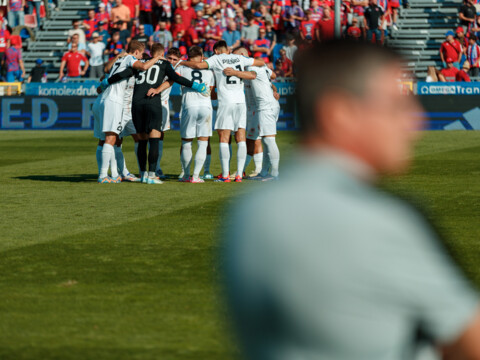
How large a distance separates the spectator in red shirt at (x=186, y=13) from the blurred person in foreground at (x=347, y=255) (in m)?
29.1

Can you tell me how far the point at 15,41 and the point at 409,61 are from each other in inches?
1219

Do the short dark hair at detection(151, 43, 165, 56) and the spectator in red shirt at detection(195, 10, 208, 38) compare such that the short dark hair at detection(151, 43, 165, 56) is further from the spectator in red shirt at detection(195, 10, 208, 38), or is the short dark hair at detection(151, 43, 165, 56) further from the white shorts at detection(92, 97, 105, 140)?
the spectator in red shirt at detection(195, 10, 208, 38)

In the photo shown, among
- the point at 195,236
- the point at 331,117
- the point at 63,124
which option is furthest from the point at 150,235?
the point at 63,124

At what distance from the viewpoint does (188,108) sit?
48.9 ft

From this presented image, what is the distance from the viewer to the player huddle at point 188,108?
14383mm

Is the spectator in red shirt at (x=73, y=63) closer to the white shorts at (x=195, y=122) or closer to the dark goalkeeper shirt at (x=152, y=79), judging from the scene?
the white shorts at (x=195, y=122)

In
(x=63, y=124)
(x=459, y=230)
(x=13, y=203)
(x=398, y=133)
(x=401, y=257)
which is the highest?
(x=398, y=133)

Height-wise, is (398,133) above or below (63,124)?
above

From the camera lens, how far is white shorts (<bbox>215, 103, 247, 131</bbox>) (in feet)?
49.1

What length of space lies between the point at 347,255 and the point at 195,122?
13307 mm

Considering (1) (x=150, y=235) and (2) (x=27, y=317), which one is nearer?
(2) (x=27, y=317)

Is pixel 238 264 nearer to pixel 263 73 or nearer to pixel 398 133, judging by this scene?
pixel 398 133

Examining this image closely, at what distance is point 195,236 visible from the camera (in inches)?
367

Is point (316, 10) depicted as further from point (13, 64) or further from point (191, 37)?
point (13, 64)
